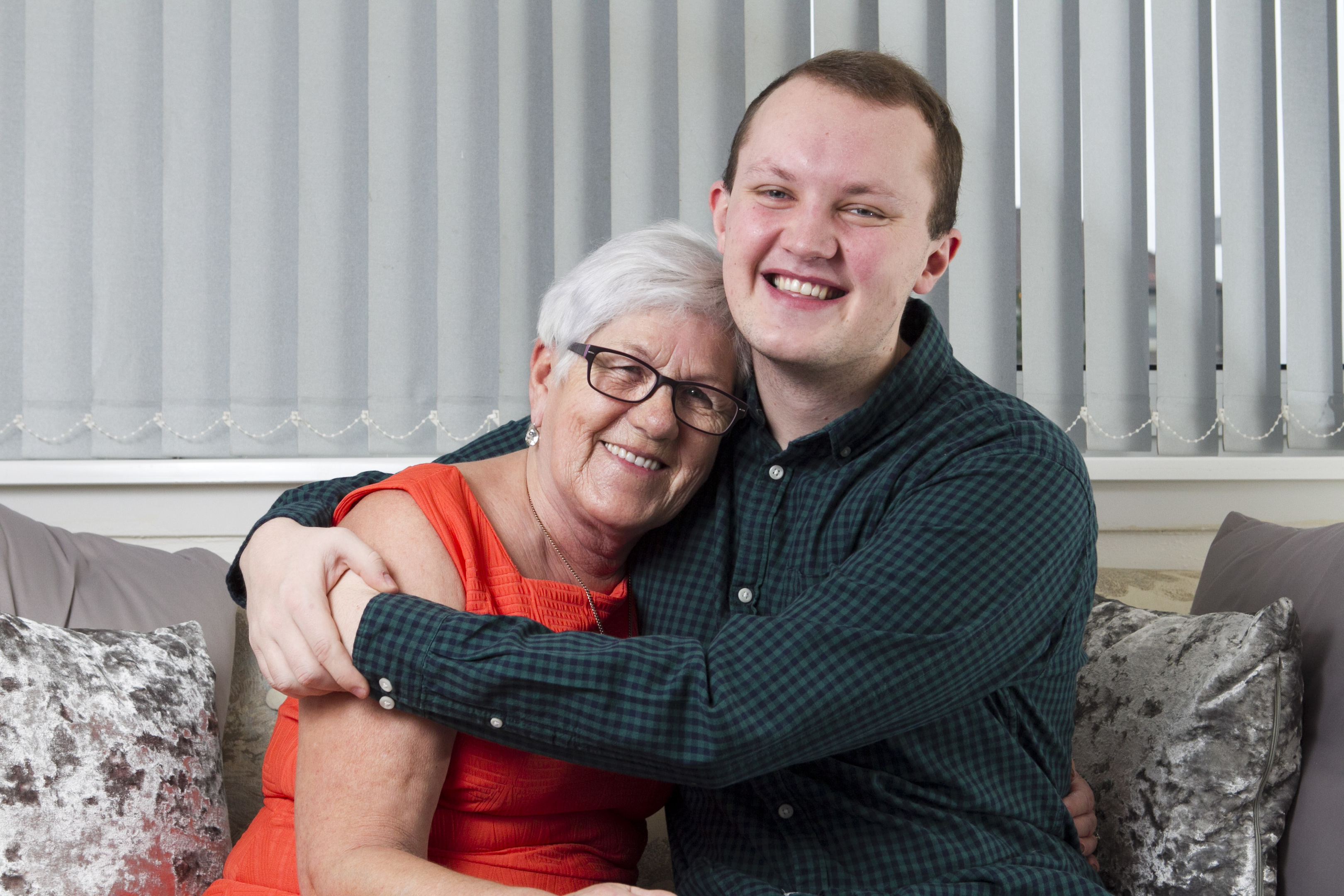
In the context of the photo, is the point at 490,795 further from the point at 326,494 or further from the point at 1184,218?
the point at 1184,218

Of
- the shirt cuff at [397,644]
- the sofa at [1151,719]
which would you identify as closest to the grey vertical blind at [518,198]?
the sofa at [1151,719]

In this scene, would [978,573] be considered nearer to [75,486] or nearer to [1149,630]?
[1149,630]

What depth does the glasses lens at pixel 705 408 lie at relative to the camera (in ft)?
3.93

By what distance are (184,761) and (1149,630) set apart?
1.40 m

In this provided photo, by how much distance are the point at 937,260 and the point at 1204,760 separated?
0.73 m

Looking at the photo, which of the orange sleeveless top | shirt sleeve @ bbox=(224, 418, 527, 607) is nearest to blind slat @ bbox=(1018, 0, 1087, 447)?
shirt sleeve @ bbox=(224, 418, 527, 607)

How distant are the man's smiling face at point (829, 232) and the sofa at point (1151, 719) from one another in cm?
65

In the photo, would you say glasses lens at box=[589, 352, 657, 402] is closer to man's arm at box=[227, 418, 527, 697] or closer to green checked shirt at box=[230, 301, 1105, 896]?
green checked shirt at box=[230, 301, 1105, 896]

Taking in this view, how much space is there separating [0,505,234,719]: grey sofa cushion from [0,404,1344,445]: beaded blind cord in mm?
352

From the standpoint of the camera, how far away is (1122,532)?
2.17 metres

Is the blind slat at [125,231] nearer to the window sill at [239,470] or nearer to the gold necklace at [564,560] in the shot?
the window sill at [239,470]

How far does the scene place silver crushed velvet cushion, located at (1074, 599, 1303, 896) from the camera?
3.98 feet

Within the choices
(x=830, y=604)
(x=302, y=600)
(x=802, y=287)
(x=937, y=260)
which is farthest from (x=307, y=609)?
(x=937, y=260)

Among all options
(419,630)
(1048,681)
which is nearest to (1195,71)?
(1048,681)
